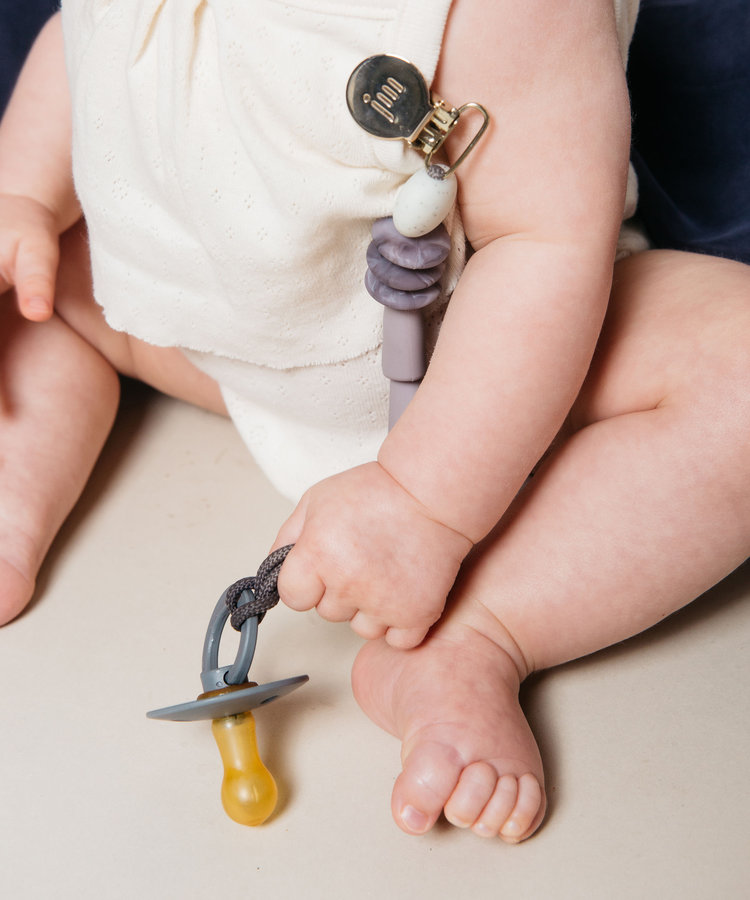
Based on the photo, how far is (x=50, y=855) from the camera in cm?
57

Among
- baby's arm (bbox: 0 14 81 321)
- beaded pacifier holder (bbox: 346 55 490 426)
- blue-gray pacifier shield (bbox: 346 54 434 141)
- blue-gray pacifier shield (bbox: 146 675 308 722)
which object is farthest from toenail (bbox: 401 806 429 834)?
baby's arm (bbox: 0 14 81 321)

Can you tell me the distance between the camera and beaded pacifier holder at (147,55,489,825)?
535mm

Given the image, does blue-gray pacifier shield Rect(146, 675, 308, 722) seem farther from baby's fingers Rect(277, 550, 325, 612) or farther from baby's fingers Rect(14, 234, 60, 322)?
baby's fingers Rect(14, 234, 60, 322)

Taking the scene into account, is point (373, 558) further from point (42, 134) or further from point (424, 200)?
point (42, 134)

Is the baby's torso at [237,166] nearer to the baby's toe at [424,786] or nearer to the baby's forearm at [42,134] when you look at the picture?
the baby's forearm at [42,134]

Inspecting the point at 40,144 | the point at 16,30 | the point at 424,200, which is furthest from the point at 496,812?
the point at 16,30

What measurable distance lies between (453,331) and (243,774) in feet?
0.96

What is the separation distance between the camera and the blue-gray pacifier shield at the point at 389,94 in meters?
0.53

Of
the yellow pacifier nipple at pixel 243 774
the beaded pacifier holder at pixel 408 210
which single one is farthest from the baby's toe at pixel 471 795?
the beaded pacifier holder at pixel 408 210

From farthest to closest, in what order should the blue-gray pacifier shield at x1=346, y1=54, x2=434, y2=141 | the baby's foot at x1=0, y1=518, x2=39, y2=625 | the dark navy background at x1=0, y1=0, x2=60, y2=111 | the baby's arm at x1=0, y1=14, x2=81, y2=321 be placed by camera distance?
the dark navy background at x1=0, y1=0, x2=60, y2=111 < the baby's arm at x1=0, y1=14, x2=81, y2=321 < the baby's foot at x1=0, y1=518, x2=39, y2=625 < the blue-gray pacifier shield at x1=346, y1=54, x2=434, y2=141

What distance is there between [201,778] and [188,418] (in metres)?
0.42

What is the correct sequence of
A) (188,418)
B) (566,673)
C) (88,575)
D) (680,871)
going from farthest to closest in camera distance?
(188,418) < (88,575) < (566,673) < (680,871)

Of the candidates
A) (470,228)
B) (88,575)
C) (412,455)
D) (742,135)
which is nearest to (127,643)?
(88,575)

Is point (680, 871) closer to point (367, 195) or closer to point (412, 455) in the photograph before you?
point (412, 455)
